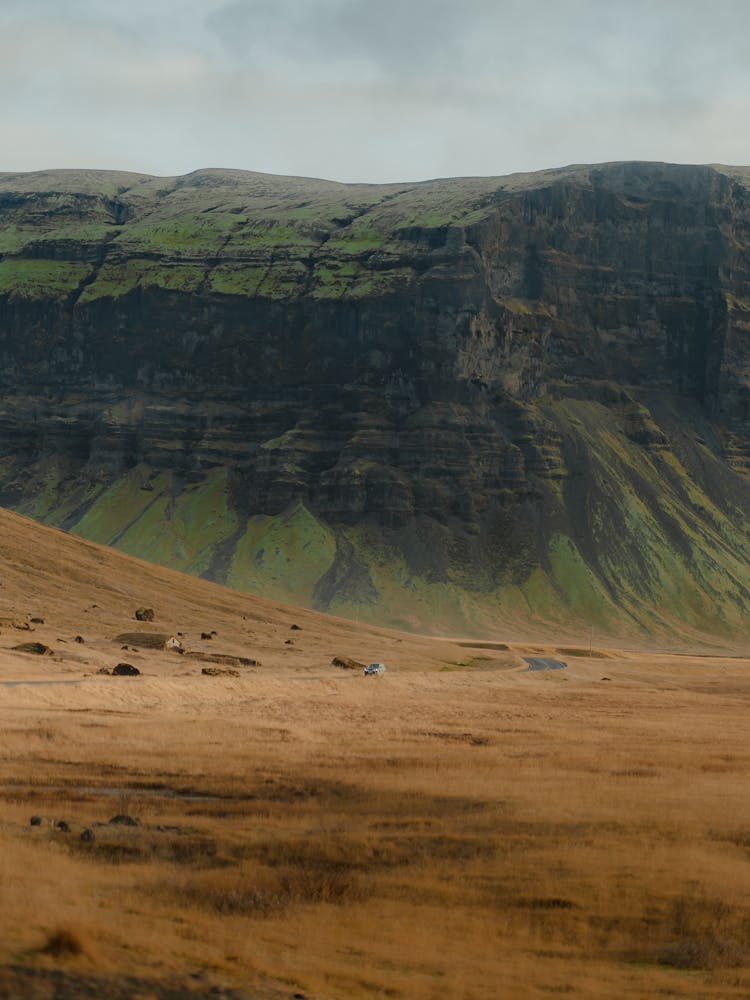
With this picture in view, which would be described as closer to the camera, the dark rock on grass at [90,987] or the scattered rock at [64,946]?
the dark rock on grass at [90,987]

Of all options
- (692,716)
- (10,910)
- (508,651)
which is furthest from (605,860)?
(508,651)

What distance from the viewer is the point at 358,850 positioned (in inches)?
981

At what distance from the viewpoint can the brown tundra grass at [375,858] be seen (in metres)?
17.4

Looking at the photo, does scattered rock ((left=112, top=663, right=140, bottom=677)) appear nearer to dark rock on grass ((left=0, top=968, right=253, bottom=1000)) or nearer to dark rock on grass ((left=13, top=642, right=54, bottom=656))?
dark rock on grass ((left=13, top=642, right=54, bottom=656))

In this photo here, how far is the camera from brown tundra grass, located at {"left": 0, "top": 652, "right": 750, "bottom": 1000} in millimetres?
17422

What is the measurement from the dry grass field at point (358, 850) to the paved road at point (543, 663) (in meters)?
51.9

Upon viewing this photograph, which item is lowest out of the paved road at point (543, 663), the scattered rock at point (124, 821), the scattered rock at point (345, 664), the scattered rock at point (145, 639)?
the paved road at point (543, 663)

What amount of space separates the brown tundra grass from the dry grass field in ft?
0.22

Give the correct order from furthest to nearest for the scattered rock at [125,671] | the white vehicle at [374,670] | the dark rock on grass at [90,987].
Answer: the white vehicle at [374,670] → the scattered rock at [125,671] → the dark rock on grass at [90,987]

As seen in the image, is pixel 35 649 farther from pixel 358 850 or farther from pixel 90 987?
pixel 90 987

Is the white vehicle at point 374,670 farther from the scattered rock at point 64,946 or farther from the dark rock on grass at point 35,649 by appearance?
the scattered rock at point 64,946

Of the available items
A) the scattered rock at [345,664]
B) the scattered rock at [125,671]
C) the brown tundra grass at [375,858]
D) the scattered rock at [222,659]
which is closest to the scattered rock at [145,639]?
the scattered rock at [222,659]

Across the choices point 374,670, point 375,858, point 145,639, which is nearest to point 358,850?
point 375,858

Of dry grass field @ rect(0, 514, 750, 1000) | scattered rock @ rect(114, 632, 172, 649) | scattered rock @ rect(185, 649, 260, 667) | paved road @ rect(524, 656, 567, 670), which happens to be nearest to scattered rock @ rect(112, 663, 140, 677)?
dry grass field @ rect(0, 514, 750, 1000)
